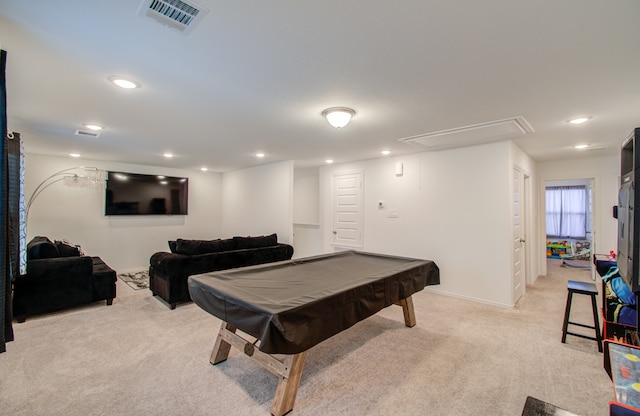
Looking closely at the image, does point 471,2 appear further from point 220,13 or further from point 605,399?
point 605,399

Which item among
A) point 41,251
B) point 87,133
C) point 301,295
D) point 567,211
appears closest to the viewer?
point 301,295

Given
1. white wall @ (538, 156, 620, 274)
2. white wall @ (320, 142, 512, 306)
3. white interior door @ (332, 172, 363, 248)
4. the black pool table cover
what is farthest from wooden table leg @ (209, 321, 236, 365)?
white wall @ (538, 156, 620, 274)

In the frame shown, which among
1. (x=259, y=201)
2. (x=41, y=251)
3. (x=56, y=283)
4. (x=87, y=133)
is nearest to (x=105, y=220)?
(x=41, y=251)

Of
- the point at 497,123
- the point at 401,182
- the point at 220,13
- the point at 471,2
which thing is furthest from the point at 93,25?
the point at 401,182

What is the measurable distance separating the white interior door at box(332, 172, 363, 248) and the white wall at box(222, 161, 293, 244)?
3.22 ft

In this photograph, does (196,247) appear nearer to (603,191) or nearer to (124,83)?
(124,83)

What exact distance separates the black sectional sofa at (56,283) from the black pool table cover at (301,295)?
2465 millimetres

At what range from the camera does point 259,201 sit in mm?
6438

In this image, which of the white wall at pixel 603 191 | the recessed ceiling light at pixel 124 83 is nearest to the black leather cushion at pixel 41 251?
the recessed ceiling light at pixel 124 83

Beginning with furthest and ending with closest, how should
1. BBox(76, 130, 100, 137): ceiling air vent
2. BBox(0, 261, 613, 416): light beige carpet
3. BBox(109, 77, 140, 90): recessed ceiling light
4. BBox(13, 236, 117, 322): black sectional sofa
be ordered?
1. BBox(76, 130, 100, 137): ceiling air vent
2. BBox(13, 236, 117, 322): black sectional sofa
3. BBox(109, 77, 140, 90): recessed ceiling light
4. BBox(0, 261, 613, 416): light beige carpet

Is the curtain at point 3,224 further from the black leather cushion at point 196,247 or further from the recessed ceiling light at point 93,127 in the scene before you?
the black leather cushion at point 196,247

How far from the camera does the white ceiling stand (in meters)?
1.43

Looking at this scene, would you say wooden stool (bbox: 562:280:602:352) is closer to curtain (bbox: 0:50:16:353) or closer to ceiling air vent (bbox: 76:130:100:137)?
curtain (bbox: 0:50:16:353)

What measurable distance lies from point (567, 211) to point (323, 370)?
9896 mm
